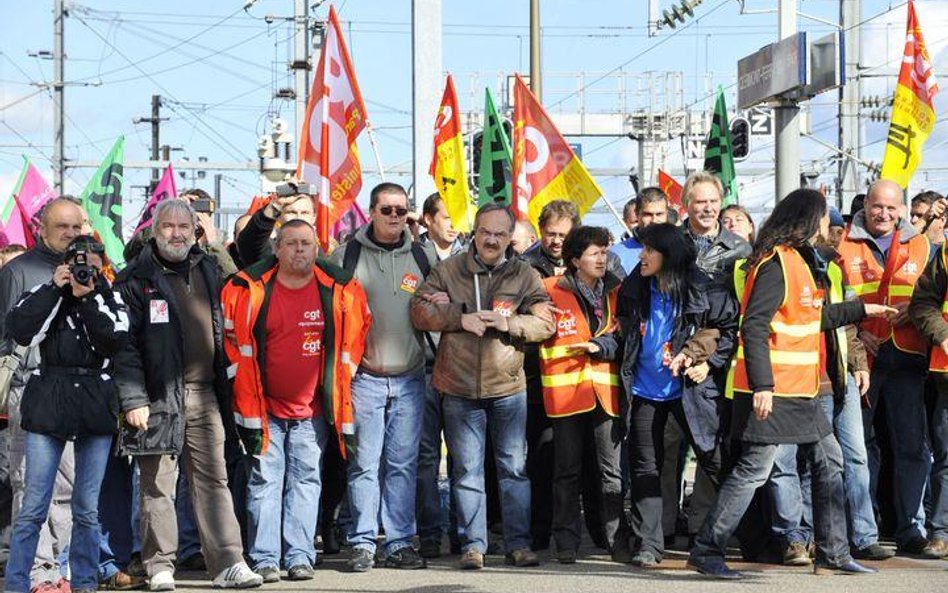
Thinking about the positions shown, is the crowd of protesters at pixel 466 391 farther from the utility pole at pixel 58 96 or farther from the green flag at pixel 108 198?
the utility pole at pixel 58 96

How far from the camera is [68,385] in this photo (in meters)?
8.45

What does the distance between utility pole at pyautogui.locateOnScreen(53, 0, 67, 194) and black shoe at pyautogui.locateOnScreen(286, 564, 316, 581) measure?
37.3 m

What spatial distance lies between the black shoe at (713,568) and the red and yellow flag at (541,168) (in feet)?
13.3

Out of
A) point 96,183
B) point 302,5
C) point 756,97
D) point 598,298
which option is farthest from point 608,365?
point 302,5

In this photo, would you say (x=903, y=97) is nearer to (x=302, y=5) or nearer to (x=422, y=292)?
(x=422, y=292)

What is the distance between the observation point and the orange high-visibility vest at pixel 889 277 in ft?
33.9

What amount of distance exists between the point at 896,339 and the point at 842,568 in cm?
173

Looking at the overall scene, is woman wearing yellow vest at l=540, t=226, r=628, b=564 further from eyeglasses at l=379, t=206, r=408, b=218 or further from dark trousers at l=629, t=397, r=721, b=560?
eyeglasses at l=379, t=206, r=408, b=218

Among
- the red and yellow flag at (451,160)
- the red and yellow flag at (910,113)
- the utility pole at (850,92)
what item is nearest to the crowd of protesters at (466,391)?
the red and yellow flag at (910,113)

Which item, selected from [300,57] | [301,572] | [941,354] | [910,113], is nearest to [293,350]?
[301,572]

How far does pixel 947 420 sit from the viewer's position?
10.2 m

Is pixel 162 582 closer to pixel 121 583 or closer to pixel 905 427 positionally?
pixel 121 583

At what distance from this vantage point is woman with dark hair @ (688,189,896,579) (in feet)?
29.5

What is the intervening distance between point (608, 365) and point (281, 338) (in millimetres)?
1946
